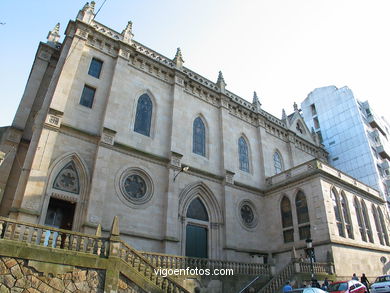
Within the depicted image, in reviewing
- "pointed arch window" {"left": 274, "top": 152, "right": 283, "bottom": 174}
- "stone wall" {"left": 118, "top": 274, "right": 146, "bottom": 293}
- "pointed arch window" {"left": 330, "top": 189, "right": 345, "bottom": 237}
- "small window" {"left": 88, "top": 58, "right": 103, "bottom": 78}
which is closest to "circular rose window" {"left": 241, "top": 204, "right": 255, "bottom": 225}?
"pointed arch window" {"left": 330, "top": 189, "right": 345, "bottom": 237}

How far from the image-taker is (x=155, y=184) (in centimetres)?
1864

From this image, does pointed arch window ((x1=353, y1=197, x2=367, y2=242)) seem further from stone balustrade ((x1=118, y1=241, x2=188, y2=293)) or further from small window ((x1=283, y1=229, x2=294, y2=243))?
stone balustrade ((x1=118, y1=241, x2=188, y2=293))

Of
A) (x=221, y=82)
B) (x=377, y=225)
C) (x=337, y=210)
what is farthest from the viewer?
(x=221, y=82)

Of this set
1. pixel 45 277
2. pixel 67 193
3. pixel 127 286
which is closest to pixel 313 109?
pixel 67 193

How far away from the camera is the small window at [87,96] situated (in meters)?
18.3

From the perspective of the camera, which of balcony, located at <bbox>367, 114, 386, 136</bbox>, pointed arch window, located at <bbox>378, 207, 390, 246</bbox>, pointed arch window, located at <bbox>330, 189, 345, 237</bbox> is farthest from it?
balcony, located at <bbox>367, 114, 386, 136</bbox>

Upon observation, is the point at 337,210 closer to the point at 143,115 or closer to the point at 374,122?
the point at 143,115

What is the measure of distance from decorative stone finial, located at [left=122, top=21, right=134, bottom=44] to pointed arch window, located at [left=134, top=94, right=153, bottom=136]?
4.36 metres

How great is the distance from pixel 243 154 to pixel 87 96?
44.9 feet

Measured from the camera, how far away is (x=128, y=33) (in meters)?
21.8

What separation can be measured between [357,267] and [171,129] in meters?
15.7

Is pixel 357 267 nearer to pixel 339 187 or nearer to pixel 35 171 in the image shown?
pixel 339 187

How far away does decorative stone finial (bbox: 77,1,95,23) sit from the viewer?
1962cm

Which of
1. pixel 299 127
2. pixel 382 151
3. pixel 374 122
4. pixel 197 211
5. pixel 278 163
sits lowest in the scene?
pixel 197 211
